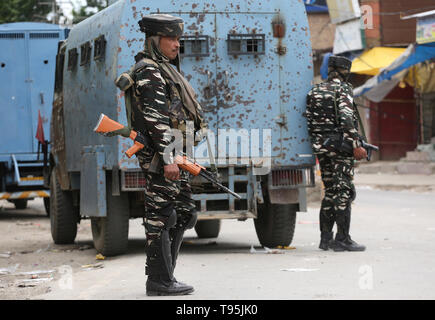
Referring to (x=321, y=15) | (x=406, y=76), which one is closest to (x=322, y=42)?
(x=321, y=15)

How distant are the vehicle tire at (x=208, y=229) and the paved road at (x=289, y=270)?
0.18 m

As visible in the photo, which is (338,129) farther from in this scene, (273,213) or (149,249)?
(149,249)

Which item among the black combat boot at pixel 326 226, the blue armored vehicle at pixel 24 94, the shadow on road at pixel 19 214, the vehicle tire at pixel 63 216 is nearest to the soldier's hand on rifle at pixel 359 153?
the black combat boot at pixel 326 226

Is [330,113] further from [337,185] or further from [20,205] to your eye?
[20,205]

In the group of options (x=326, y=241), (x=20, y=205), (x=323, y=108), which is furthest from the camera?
(x=20, y=205)

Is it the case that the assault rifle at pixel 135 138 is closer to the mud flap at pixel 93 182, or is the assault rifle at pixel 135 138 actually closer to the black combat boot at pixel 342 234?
the mud flap at pixel 93 182

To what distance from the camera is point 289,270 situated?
27.4 ft

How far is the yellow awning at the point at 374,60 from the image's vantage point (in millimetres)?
29141

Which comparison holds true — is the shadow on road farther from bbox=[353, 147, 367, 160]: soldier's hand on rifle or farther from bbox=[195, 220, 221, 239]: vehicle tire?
bbox=[353, 147, 367, 160]: soldier's hand on rifle

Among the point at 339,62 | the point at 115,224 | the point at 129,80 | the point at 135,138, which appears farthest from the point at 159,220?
the point at 339,62

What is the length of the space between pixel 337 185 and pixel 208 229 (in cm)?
326

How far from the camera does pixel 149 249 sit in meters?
6.90

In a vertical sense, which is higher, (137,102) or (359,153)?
(137,102)
